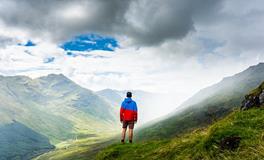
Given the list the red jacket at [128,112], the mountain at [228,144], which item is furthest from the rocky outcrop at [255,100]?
the red jacket at [128,112]

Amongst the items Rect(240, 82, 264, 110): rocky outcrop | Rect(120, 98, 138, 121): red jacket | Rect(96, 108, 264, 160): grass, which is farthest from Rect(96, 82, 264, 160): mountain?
Rect(120, 98, 138, 121): red jacket

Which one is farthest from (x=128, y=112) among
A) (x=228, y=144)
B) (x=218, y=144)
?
(x=228, y=144)

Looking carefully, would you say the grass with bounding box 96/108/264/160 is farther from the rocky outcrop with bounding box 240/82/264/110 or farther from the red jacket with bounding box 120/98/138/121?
the red jacket with bounding box 120/98/138/121

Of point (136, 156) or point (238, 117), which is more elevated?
point (238, 117)

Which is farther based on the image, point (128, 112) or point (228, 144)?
point (128, 112)

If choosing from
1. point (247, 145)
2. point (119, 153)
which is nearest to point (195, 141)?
point (247, 145)

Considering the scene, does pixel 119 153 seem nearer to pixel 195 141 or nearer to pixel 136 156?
pixel 136 156

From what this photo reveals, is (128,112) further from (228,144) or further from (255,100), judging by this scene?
(228,144)

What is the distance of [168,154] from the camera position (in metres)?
16.4

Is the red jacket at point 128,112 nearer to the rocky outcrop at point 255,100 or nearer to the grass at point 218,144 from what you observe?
the grass at point 218,144

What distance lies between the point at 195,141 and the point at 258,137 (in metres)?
3.64

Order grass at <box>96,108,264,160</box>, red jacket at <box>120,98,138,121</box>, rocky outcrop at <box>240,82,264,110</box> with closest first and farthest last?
1. grass at <box>96,108,264,160</box>
2. rocky outcrop at <box>240,82,264,110</box>
3. red jacket at <box>120,98,138,121</box>

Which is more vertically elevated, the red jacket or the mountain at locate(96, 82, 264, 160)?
the red jacket

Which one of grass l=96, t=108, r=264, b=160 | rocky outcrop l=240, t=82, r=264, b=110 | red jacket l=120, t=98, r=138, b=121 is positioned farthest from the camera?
red jacket l=120, t=98, r=138, b=121
